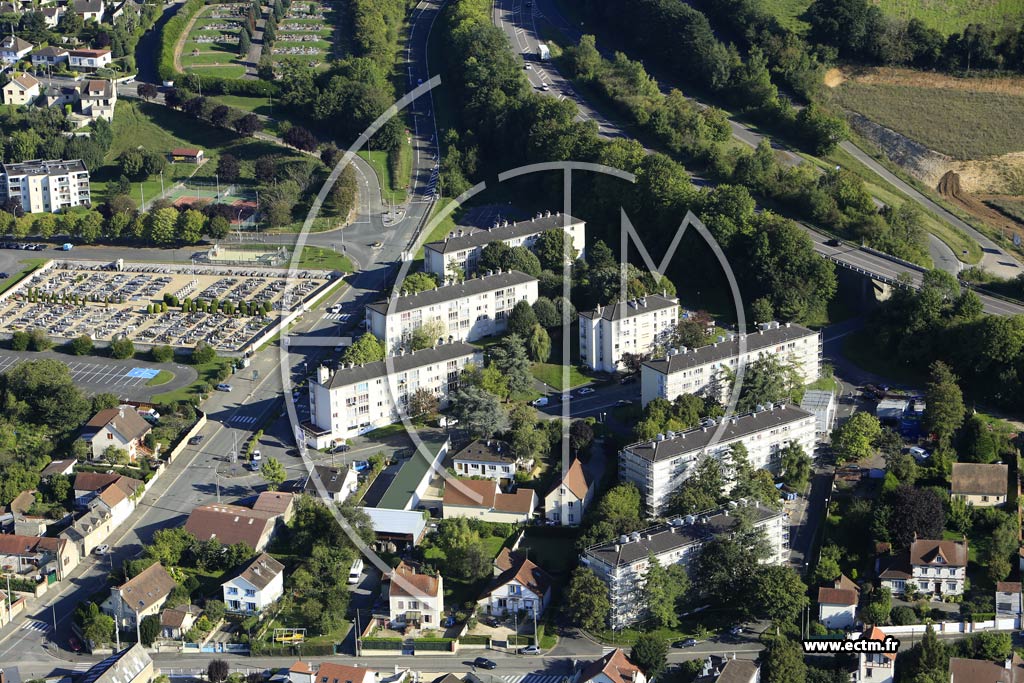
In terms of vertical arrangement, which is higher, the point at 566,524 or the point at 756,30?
the point at 756,30

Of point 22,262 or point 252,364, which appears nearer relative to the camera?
point 252,364

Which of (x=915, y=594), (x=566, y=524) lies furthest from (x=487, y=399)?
(x=915, y=594)

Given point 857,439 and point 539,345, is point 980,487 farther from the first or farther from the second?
point 539,345

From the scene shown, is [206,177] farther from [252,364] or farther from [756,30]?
[756,30]

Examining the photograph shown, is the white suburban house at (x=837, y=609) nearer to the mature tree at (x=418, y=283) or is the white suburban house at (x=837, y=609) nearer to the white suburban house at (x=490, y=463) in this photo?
the white suburban house at (x=490, y=463)

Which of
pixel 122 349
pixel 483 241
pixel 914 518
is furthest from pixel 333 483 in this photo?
pixel 914 518
